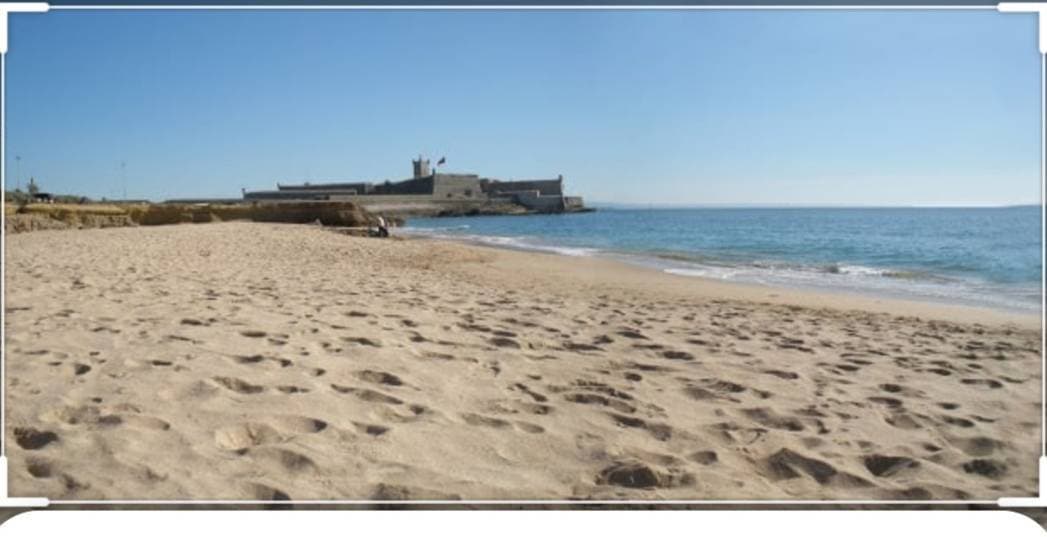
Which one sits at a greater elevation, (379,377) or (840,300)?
(379,377)

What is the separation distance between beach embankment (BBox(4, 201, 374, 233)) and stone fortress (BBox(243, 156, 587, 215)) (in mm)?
21717

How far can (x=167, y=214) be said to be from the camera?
20.0 m

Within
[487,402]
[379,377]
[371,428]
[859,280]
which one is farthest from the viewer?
[859,280]

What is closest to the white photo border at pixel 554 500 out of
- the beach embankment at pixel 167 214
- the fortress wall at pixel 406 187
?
the beach embankment at pixel 167 214

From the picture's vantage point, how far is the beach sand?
1860 millimetres

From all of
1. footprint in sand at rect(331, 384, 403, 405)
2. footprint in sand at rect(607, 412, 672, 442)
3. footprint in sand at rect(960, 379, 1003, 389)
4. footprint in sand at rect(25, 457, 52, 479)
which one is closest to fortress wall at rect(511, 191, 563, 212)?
footprint in sand at rect(960, 379, 1003, 389)

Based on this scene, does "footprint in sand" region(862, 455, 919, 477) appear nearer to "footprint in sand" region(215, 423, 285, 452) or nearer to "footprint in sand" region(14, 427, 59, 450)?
"footprint in sand" region(215, 423, 285, 452)

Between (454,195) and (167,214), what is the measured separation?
35.7 metres

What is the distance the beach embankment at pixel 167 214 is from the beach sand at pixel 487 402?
8.59 metres

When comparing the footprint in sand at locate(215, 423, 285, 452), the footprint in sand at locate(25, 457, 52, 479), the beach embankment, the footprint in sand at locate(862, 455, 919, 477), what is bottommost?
the footprint in sand at locate(862, 455, 919, 477)

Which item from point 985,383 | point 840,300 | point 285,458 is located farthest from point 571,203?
point 285,458

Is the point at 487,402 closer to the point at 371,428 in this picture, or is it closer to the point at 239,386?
the point at 371,428
